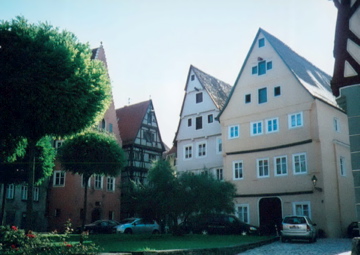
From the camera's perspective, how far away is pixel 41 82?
2056 centimetres

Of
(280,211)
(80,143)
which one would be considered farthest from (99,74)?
(280,211)

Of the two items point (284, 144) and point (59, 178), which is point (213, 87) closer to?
point (284, 144)

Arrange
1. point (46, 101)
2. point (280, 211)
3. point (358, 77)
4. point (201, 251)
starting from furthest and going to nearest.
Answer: point (280, 211) < point (46, 101) < point (201, 251) < point (358, 77)

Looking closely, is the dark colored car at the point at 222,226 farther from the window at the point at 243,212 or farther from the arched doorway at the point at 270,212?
the window at the point at 243,212

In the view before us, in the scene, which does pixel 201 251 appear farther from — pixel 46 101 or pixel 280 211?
pixel 280 211

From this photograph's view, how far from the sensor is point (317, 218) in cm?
2786

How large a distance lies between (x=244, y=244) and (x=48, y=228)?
30.1 metres

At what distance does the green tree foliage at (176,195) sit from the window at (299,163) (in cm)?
670

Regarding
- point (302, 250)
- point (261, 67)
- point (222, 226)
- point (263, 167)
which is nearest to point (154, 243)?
point (302, 250)

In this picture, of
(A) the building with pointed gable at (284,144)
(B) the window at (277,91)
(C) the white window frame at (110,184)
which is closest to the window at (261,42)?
(A) the building with pointed gable at (284,144)

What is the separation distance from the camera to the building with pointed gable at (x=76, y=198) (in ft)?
137

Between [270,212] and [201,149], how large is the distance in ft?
34.9

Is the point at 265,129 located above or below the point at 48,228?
above

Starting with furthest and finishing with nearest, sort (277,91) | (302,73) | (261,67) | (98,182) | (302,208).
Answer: (98,182) < (261,67) < (302,73) < (277,91) < (302,208)
